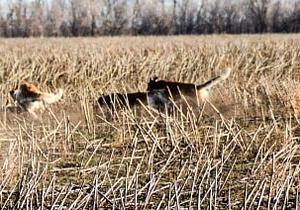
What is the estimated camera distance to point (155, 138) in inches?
184

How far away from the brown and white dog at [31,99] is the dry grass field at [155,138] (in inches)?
8.6

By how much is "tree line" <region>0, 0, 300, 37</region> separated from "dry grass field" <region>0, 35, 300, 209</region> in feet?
126

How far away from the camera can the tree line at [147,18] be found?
176ft

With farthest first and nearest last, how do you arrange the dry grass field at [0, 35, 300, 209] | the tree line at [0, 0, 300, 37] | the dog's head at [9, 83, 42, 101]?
the tree line at [0, 0, 300, 37], the dog's head at [9, 83, 42, 101], the dry grass field at [0, 35, 300, 209]

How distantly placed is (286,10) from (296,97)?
49.9 meters

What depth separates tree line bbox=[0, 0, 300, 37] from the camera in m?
53.5

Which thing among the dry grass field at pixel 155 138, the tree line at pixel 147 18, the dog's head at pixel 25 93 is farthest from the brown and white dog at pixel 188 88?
the tree line at pixel 147 18

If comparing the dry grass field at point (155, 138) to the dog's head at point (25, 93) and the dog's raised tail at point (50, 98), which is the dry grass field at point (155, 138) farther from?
the dog's head at point (25, 93)

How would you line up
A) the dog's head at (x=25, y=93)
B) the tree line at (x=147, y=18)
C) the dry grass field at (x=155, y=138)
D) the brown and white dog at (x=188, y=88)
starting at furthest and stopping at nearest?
1. the tree line at (x=147, y=18)
2. the dog's head at (x=25, y=93)
3. the brown and white dog at (x=188, y=88)
4. the dry grass field at (x=155, y=138)

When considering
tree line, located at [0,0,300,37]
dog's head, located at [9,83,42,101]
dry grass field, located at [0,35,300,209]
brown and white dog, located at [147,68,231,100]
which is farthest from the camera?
tree line, located at [0,0,300,37]

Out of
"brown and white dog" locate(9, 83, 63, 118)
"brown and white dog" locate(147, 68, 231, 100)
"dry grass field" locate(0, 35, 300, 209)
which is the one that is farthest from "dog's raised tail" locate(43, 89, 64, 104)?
"brown and white dog" locate(147, 68, 231, 100)

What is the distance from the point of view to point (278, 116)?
7344mm

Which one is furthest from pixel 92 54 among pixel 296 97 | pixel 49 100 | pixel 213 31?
pixel 213 31

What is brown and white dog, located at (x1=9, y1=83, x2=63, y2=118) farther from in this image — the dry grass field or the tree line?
the tree line
